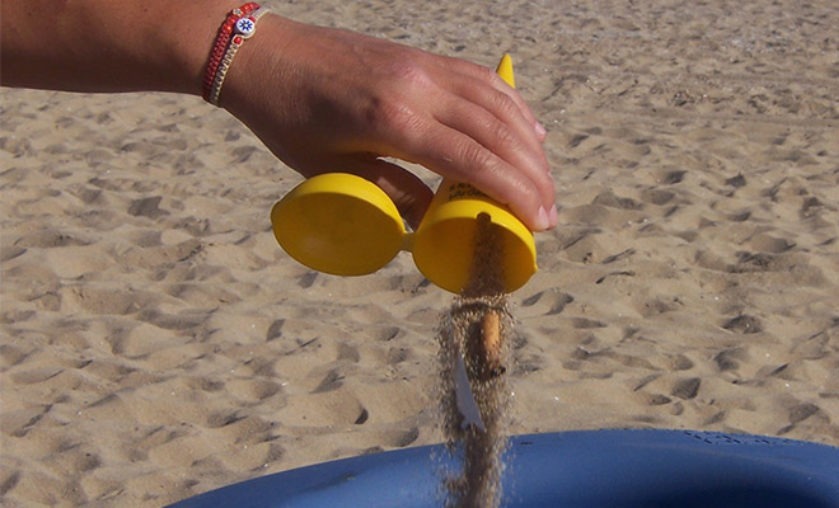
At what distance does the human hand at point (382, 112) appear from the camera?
987 millimetres

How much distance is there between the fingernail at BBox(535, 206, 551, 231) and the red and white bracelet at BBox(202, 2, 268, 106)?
28 centimetres

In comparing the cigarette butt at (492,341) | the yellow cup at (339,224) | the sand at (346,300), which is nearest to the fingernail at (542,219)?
the yellow cup at (339,224)

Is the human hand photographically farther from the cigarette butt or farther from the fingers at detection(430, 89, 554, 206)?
the cigarette butt

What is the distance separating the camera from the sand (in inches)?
107

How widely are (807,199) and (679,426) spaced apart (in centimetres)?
175

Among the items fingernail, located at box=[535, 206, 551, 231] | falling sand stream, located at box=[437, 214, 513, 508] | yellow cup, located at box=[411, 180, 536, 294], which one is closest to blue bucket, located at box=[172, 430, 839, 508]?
falling sand stream, located at box=[437, 214, 513, 508]

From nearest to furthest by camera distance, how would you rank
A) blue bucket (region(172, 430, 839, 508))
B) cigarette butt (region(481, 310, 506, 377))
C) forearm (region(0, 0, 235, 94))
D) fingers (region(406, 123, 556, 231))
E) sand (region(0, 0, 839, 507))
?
fingers (region(406, 123, 556, 231)) < forearm (region(0, 0, 235, 94)) < cigarette butt (region(481, 310, 506, 377)) < blue bucket (region(172, 430, 839, 508)) < sand (region(0, 0, 839, 507))

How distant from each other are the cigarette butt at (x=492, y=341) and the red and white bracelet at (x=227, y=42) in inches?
14.8

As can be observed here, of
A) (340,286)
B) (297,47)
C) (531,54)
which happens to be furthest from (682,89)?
(297,47)

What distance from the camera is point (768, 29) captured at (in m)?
6.91

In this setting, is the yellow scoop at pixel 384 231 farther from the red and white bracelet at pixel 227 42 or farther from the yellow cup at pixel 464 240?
the red and white bracelet at pixel 227 42

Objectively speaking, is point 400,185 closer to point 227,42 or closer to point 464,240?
point 464,240

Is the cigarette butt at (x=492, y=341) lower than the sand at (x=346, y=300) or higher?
higher

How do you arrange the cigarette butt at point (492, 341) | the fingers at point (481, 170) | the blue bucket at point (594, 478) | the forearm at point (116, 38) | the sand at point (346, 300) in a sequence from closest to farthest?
the fingers at point (481, 170)
the forearm at point (116, 38)
the cigarette butt at point (492, 341)
the blue bucket at point (594, 478)
the sand at point (346, 300)
